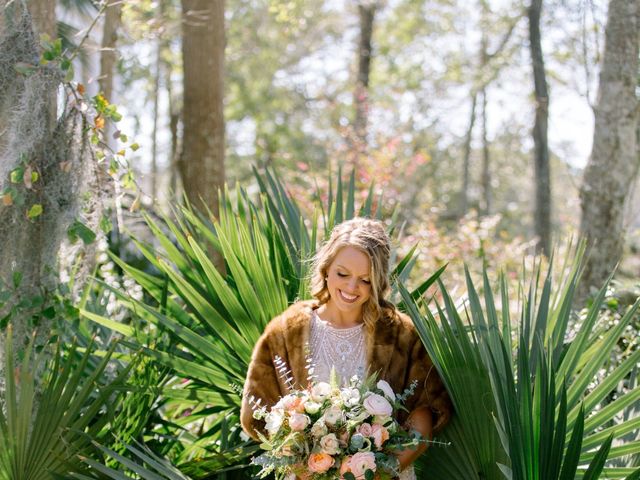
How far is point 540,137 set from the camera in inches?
774

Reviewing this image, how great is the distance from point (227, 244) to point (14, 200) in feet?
3.54

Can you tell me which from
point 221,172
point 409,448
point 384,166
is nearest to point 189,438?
point 409,448

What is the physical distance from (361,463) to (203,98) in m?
5.88

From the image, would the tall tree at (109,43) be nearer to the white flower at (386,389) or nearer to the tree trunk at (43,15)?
the tree trunk at (43,15)

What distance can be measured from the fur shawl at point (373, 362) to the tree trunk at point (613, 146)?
14.5ft

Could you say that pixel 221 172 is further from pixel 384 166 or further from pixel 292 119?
pixel 292 119

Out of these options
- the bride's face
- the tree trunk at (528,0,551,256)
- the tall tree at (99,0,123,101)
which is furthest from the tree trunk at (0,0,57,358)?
the tree trunk at (528,0,551,256)

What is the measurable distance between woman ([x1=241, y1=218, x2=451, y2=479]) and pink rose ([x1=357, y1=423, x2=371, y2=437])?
0.39 metres

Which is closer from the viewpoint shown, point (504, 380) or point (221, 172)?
point (504, 380)

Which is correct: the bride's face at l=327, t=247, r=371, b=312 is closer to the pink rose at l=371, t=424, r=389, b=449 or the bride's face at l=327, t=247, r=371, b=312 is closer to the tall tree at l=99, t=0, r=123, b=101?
the pink rose at l=371, t=424, r=389, b=449

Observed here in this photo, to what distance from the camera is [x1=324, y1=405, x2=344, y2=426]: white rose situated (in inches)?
121

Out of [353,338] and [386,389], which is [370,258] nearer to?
[353,338]

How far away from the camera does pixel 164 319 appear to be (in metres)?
4.02

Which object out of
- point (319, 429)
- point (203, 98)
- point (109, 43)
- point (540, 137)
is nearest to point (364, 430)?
point (319, 429)
